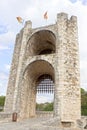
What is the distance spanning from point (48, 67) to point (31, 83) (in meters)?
1.93

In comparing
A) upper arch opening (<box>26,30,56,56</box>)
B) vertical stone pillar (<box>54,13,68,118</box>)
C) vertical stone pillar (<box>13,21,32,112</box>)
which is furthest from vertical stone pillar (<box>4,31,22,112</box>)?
vertical stone pillar (<box>54,13,68,118</box>)

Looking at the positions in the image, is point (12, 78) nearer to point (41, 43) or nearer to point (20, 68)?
point (20, 68)

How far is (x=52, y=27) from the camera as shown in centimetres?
1530

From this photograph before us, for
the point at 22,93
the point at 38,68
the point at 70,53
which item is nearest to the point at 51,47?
the point at 38,68

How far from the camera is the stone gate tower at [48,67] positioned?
13297 millimetres

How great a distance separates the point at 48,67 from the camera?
15.7 m

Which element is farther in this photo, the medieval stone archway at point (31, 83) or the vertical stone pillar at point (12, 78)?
the vertical stone pillar at point (12, 78)

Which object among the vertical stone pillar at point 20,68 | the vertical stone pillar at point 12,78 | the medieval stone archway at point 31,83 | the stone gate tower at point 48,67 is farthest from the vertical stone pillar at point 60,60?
the vertical stone pillar at point 12,78

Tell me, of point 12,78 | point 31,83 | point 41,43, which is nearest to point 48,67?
point 31,83

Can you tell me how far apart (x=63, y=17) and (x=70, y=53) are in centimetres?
273

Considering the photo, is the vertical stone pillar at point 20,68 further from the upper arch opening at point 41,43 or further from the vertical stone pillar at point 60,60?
the vertical stone pillar at point 60,60

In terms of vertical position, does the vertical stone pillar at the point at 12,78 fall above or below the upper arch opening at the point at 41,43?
below

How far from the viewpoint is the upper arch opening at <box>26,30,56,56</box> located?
52.1ft

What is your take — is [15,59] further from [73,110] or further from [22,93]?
[73,110]
